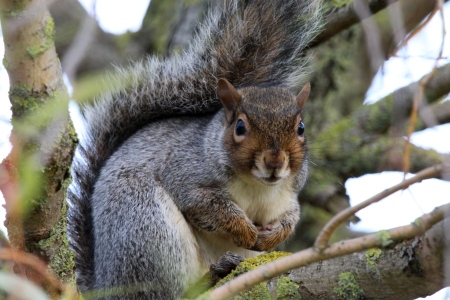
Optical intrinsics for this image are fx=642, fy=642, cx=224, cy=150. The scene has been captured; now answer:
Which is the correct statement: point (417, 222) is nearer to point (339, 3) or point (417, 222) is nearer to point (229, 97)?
point (229, 97)

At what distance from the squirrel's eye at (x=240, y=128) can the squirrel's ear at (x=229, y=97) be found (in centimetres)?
8

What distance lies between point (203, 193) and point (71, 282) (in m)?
0.71

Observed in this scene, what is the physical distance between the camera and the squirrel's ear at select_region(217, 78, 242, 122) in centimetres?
224

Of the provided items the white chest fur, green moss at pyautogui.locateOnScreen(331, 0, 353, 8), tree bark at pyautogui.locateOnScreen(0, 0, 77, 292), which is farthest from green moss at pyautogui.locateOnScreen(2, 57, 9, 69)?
green moss at pyautogui.locateOnScreen(331, 0, 353, 8)

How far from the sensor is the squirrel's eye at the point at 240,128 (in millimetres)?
2168

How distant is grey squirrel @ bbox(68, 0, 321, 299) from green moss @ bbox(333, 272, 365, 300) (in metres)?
0.53

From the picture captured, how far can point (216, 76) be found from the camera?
2471mm

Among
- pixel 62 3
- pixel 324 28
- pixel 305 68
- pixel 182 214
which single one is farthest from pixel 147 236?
pixel 62 3

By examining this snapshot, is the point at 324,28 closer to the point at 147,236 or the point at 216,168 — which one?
the point at 216,168

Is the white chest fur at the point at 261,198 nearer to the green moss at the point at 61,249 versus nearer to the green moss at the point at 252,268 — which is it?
the green moss at the point at 252,268

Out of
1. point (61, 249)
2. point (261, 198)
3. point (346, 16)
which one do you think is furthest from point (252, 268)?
point (346, 16)

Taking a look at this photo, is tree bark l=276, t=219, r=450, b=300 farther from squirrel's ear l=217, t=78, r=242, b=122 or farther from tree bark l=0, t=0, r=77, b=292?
squirrel's ear l=217, t=78, r=242, b=122

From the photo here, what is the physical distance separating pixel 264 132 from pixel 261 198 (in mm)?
276

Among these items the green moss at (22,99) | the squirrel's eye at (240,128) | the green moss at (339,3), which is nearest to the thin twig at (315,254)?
the green moss at (22,99)
